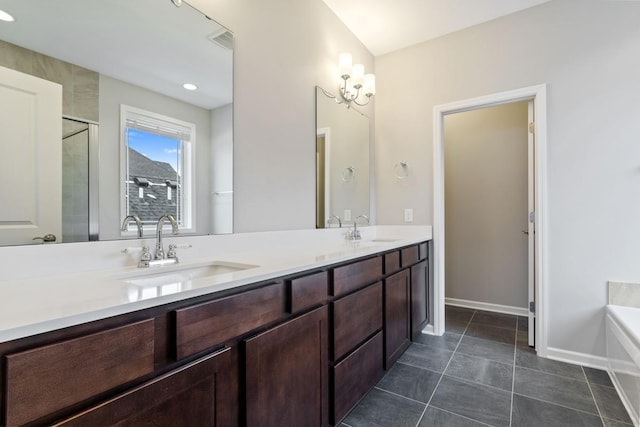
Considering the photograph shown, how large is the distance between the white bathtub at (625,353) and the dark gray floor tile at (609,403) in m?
0.03

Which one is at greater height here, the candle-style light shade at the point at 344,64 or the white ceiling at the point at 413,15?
the white ceiling at the point at 413,15

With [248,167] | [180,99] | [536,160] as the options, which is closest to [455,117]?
[536,160]

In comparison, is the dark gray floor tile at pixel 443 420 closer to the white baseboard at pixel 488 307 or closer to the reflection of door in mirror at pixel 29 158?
the reflection of door in mirror at pixel 29 158

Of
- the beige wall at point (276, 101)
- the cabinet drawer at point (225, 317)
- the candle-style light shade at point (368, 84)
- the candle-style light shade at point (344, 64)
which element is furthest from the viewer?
the candle-style light shade at point (368, 84)

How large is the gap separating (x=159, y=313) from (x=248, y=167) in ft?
3.46

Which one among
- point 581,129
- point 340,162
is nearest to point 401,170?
point 340,162

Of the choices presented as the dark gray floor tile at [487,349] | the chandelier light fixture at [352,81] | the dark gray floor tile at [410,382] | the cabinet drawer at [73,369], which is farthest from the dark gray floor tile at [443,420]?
the chandelier light fixture at [352,81]

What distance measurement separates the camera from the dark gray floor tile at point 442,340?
2.43 meters

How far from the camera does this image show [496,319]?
3006 millimetres

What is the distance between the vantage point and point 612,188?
204 cm

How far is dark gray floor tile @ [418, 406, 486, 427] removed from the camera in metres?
1.50

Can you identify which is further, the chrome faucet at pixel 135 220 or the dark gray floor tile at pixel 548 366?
the dark gray floor tile at pixel 548 366

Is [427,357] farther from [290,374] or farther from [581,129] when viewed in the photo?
[581,129]

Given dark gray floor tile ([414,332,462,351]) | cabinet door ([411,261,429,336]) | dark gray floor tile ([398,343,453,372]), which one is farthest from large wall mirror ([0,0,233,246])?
dark gray floor tile ([414,332,462,351])
